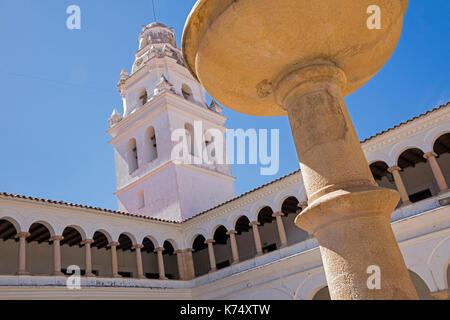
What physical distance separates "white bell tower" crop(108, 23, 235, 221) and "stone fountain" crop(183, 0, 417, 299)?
53.1 feet

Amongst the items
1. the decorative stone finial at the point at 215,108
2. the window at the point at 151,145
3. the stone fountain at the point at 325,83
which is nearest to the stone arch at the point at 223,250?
the window at the point at 151,145

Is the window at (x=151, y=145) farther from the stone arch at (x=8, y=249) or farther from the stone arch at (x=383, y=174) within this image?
the stone arch at (x=383, y=174)

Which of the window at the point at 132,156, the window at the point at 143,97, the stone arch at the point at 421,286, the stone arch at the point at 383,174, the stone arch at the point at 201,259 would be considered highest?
the window at the point at 143,97

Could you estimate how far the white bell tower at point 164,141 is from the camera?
792 inches

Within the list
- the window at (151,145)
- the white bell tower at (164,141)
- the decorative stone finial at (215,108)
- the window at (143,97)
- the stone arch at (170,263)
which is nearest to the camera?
the stone arch at (170,263)

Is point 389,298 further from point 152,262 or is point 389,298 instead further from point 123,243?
point 152,262

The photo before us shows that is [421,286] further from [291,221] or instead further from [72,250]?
[72,250]

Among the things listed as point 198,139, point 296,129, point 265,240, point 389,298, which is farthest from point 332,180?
point 198,139

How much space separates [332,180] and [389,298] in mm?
815

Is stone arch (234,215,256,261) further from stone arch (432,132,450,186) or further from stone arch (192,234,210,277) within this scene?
stone arch (432,132,450,186)

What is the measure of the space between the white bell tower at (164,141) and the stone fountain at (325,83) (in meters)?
16.2

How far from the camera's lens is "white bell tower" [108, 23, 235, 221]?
2012 cm

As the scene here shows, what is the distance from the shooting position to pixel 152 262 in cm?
1928

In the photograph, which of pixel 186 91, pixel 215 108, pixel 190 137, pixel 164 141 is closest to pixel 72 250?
pixel 164 141
